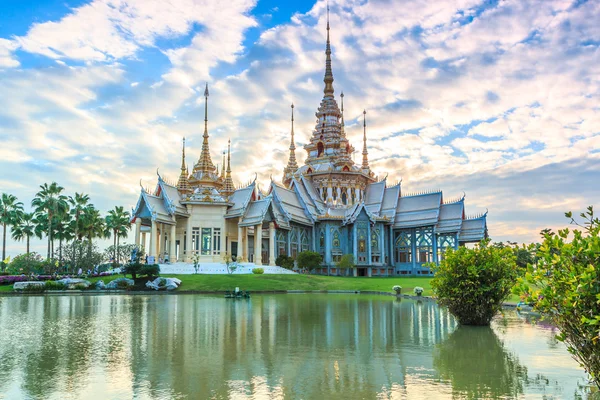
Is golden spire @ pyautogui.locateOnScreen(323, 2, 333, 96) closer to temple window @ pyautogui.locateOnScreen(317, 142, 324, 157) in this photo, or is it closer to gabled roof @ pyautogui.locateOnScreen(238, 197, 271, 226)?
temple window @ pyautogui.locateOnScreen(317, 142, 324, 157)

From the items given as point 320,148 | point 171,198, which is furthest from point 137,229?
point 320,148

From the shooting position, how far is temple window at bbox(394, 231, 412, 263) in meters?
55.5

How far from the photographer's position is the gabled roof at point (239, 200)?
157 feet

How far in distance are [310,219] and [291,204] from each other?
2923 mm

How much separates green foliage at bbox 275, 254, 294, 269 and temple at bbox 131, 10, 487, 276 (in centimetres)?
77

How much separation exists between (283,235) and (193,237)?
30.1ft

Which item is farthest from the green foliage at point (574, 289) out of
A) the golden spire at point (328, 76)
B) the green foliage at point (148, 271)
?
the golden spire at point (328, 76)

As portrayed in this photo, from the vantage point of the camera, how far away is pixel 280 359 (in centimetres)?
995

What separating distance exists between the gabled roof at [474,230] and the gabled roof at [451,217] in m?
1.40

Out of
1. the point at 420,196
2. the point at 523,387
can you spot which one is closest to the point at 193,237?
the point at 420,196

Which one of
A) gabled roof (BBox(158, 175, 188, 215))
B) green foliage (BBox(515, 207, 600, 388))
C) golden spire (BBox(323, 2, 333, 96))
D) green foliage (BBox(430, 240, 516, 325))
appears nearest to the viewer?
green foliage (BBox(515, 207, 600, 388))

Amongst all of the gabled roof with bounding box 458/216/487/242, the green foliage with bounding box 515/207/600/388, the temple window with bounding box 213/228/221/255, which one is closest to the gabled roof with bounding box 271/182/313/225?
the temple window with bounding box 213/228/221/255

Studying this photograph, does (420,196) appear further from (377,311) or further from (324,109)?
(377,311)

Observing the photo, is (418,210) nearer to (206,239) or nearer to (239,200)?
(239,200)
